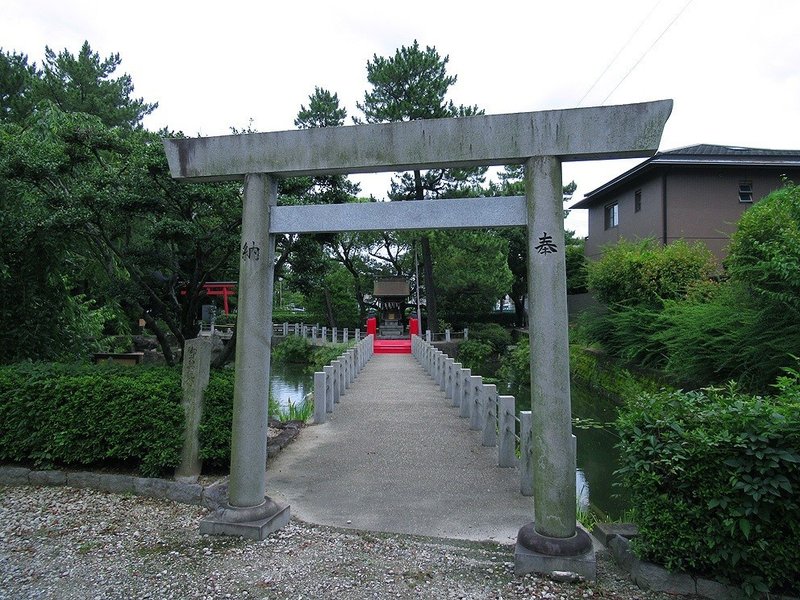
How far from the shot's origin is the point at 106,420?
576 centimetres

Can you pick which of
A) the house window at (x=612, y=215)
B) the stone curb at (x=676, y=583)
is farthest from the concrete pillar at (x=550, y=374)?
the house window at (x=612, y=215)

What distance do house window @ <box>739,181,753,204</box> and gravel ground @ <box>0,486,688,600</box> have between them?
20.5 m

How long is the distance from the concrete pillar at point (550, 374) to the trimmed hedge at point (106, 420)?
3.36 metres

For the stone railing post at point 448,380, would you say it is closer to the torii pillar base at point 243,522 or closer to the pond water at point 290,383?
the pond water at point 290,383

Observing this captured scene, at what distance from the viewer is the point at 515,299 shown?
39.4m

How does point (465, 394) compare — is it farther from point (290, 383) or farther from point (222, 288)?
point (222, 288)

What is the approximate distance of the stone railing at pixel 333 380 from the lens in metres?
10.2

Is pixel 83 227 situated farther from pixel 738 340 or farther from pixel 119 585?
pixel 738 340

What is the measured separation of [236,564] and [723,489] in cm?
353

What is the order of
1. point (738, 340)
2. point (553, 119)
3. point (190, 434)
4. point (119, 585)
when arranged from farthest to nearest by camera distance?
1. point (738, 340)
2. point (190, 434)
3. point (553, 119)
4. point (119, 585)

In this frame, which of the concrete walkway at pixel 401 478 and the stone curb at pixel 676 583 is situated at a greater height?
the stone curb at pixel 676 583

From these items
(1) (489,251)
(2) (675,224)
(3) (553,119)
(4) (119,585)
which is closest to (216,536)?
(4) (119,585)

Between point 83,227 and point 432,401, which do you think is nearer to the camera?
point 83,227

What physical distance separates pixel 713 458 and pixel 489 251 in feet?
89.4
